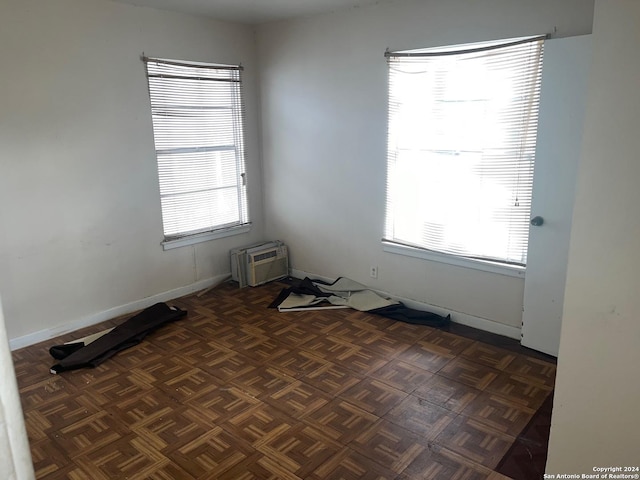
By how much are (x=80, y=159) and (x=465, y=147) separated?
2.80 m

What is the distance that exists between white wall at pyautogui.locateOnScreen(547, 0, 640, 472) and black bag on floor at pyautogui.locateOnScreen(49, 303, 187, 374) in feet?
9.08

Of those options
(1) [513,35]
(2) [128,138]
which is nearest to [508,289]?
(1) [513,35]

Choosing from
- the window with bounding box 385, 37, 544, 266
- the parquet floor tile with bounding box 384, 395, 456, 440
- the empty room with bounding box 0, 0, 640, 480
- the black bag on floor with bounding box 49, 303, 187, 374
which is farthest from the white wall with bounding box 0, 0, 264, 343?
the parquet floor tile with bounding box 384, 395, 456, 440

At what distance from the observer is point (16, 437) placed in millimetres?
583

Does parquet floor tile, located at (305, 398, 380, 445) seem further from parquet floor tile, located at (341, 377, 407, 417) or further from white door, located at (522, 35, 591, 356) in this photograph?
white door, located at (522, 35, 591, 356)

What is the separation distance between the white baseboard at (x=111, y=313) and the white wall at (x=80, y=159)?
0.06 ft

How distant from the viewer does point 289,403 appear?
2.69 m

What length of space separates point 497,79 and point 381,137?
3.28 ft

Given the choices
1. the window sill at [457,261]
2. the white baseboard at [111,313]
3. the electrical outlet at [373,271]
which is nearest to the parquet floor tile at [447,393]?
the window sill at [457,261]

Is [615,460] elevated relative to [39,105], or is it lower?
lower

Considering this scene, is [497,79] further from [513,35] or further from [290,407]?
[290,407]

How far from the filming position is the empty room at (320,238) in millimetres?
2127

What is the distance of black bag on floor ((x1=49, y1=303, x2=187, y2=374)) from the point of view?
3.10 m

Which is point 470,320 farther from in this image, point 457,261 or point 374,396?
point 374,396
